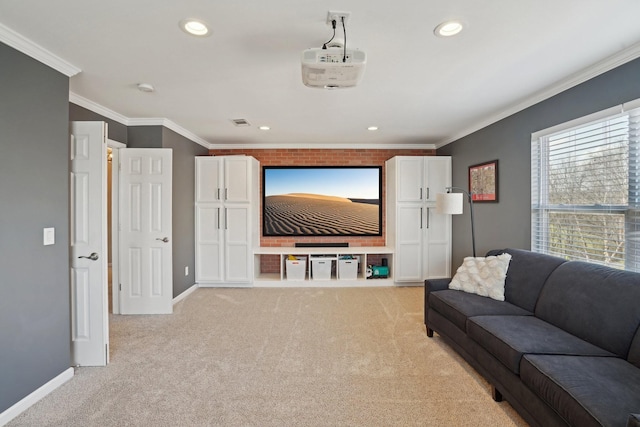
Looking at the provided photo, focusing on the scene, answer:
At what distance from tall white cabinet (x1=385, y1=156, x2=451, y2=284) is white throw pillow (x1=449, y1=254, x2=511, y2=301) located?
163 cm

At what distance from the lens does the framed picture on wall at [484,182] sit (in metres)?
3.51

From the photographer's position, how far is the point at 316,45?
1.93 metres

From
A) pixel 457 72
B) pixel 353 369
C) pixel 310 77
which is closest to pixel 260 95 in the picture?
pixel 310 77

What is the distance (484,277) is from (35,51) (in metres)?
3.97

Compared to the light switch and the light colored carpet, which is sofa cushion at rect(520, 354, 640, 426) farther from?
the light switch

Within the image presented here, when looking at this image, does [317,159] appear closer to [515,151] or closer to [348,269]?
[348,269]

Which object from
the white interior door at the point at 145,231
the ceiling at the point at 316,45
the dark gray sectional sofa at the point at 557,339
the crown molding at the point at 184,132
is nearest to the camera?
the dark gray sectional sofa at the point at 557,339

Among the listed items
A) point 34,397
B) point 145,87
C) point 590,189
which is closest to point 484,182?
point 590,189

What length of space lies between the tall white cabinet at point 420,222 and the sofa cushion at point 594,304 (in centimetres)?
231

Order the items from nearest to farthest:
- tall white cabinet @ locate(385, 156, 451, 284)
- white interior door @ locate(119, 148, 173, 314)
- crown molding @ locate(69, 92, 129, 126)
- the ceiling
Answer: the ceiling → crown molding @ locate(69, 92, 129, 126) → white interior door @ locate(119, 148, 173, 314) → tall white cabinet @ locate(385, 156, 451, 284)

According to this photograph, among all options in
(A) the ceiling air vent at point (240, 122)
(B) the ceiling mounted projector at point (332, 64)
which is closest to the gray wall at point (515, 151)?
(B) the ceiling mounted projector at point (332, 64)

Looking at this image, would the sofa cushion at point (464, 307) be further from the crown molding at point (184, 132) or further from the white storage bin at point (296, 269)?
the crown molding at point (184, 132)

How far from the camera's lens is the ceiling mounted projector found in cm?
163

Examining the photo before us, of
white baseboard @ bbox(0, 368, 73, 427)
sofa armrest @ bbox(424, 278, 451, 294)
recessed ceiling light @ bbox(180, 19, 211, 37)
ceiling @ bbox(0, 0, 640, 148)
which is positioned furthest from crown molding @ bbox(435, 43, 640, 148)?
white baseboard @ bbox(0, 368, 73, 427)
